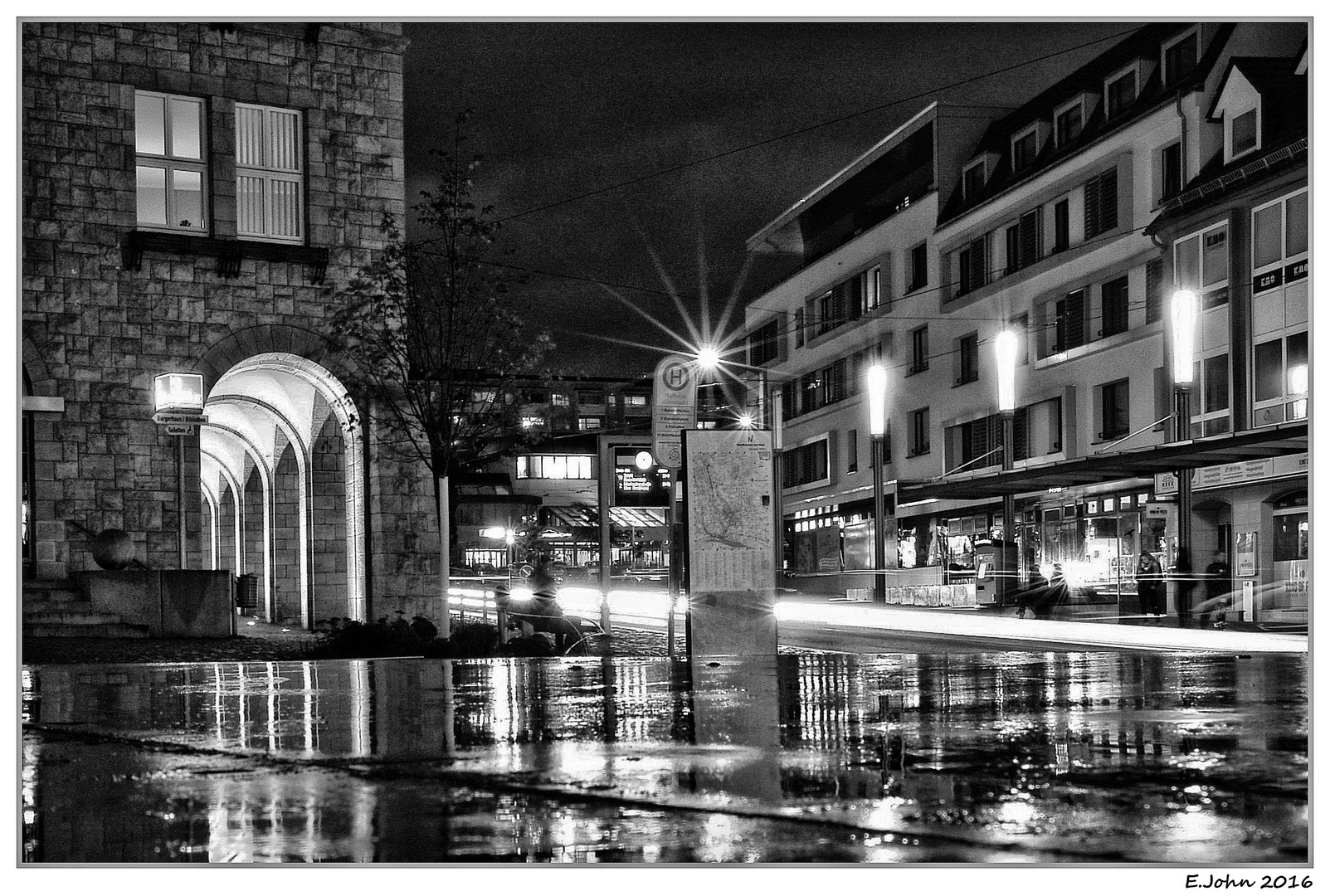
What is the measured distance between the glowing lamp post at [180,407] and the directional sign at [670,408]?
25.4ft

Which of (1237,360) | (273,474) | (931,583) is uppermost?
(1237,360)

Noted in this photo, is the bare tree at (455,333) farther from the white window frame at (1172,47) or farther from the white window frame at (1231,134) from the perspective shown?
the white window frame at (1172,47)

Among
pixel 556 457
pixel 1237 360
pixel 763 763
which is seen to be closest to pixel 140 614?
pixel 763 763

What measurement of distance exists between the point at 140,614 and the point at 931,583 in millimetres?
25410

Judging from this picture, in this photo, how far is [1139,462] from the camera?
27.8 meters

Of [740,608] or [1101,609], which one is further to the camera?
[1101,609]

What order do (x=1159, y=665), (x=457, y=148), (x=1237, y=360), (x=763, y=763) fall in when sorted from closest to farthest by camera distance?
(x=763, y=763) < (x=1159, y=665) < (x=457, y=148) < (x=1237, y=360)

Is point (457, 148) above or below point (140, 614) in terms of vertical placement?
above

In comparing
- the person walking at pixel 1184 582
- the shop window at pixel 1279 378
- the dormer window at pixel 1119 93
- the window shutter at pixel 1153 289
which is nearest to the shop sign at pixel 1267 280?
the shop window at pixel 1279 378

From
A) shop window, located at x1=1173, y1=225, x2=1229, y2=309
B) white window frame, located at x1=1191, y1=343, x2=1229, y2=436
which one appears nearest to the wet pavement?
white window frame, located at x1=1191, y1=343, x2=1229, y2=436

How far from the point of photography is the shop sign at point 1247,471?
31.5m

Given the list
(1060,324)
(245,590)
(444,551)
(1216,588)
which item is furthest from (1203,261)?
(444,551)

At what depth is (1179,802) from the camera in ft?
16.8
